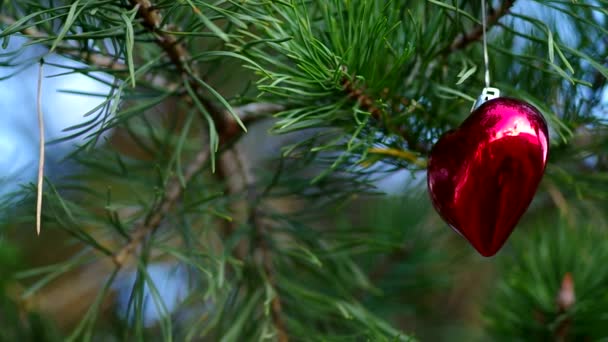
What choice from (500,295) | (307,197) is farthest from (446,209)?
(500,295)

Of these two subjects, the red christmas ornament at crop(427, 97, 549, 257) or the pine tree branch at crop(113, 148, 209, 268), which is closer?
the red christmas ornament at crop(427, 97, 549, 257)

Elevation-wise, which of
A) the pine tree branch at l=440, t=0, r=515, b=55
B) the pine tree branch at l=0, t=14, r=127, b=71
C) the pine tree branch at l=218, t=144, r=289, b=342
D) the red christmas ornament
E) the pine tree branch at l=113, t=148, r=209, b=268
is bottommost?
the pine tree branch at l=218, t=144, r=289, b=342

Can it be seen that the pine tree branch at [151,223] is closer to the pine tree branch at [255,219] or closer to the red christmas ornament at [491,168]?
the pine tree branch at [255,219]

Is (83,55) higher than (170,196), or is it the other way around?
(83,55)

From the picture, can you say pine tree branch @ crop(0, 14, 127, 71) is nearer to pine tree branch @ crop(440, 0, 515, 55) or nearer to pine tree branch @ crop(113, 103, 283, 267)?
pine tree branch @ crop(113, 103, 283, 267)

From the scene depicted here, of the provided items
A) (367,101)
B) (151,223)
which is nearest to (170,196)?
(151,223)

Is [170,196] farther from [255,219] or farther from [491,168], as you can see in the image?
[491,168]

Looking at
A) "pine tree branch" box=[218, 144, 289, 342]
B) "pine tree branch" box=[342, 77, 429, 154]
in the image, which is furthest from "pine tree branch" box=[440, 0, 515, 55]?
"pine tree branch" box=[218, 144, 289, 342]

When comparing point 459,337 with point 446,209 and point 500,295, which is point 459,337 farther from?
point 446,209

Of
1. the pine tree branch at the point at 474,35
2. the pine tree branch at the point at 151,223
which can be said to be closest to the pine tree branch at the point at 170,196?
the pine tree branch at the point at 151,223

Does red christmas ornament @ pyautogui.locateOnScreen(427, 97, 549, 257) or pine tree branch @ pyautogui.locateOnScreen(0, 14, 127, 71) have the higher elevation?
pine tree branch @ pyautogui.locateOnScreen(0, 14, 127, 71)
